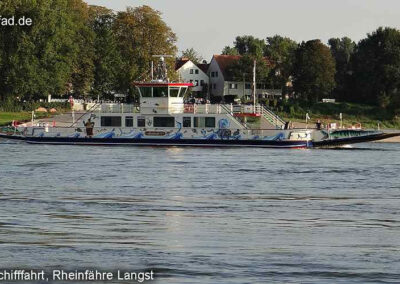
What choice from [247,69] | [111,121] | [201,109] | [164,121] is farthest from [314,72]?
[111,121]

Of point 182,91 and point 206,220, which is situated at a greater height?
point 182,91

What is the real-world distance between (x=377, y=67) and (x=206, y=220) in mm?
117188

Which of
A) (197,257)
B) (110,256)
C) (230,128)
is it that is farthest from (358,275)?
(230,128)

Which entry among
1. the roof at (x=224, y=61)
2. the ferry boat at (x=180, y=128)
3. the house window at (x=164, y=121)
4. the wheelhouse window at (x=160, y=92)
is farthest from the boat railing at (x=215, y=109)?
the roof at (x=224, y=61)

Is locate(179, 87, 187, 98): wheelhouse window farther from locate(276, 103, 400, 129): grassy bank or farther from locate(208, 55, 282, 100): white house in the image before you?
locate(208, 55, 282, 100): white house

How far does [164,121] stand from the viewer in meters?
75.2

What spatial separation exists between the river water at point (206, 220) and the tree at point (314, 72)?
85.5 meters

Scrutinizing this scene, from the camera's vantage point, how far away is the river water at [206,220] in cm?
2200

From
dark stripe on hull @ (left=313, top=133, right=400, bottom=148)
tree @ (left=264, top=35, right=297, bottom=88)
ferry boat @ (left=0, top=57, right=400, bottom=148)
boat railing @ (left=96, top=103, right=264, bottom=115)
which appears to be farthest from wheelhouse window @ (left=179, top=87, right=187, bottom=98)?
tree @ (left=264, top=35, right=297, bottom=88)

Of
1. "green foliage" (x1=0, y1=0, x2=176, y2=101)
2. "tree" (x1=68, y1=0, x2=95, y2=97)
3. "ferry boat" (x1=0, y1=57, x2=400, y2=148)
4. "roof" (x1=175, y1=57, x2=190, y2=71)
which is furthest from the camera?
"roof" (x1=175, y1=57, x2=190, y2=71)

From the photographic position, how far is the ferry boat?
244 feet

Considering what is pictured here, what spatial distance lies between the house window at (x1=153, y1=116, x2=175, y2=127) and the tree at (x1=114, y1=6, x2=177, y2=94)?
2039 inches

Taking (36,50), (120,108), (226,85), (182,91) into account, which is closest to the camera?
(120,108)

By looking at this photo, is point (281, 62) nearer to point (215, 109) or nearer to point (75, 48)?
point (75, 48)
